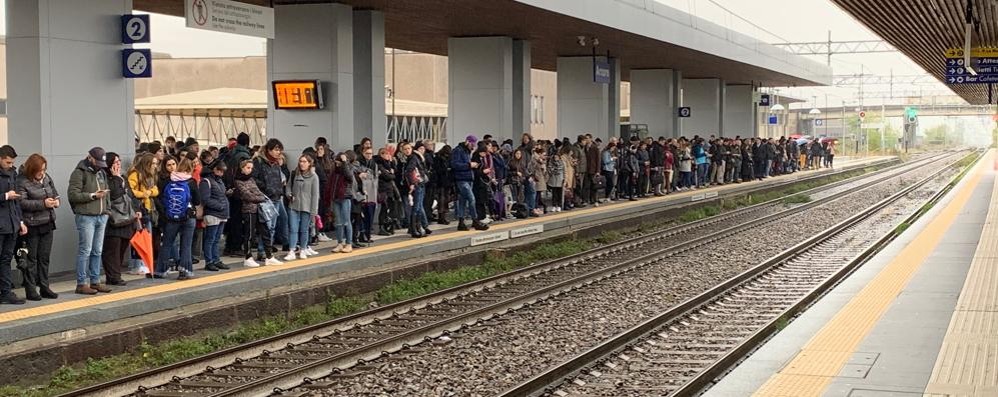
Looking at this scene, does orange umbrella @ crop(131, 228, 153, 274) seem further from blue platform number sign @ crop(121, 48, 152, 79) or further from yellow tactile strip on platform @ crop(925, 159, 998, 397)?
yellow tactile strip on platform @ crop(925, 159, 998, 397)

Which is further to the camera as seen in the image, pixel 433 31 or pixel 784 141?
pixel 784 141

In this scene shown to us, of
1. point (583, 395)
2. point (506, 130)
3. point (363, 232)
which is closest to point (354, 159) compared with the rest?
point (363, 232)

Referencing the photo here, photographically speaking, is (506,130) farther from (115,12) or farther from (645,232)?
(115,12)

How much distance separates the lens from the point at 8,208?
1034 cm

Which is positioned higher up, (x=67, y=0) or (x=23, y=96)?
(x=67, y=0)

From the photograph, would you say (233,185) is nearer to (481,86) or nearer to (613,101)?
(481,86)

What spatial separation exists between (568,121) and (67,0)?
63.4 ft

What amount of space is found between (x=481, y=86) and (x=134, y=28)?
41.7ft

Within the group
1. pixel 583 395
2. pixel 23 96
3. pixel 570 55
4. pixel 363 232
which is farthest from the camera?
pixel 570 55

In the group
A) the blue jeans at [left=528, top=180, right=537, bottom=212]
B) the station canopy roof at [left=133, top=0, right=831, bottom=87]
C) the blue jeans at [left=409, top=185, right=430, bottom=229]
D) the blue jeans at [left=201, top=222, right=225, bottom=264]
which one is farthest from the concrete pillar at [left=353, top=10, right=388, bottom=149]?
the blue jeans at [left=201, top=222, right=225, bottom=264]

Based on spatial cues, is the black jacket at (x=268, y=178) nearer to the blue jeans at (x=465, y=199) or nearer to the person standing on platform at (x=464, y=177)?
the person standing on platform at (x=464, y=177)

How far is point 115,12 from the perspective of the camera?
13242mm

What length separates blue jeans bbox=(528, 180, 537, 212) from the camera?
22183 millimetres

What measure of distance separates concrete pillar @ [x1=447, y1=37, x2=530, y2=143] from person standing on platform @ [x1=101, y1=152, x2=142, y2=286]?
13.8m
